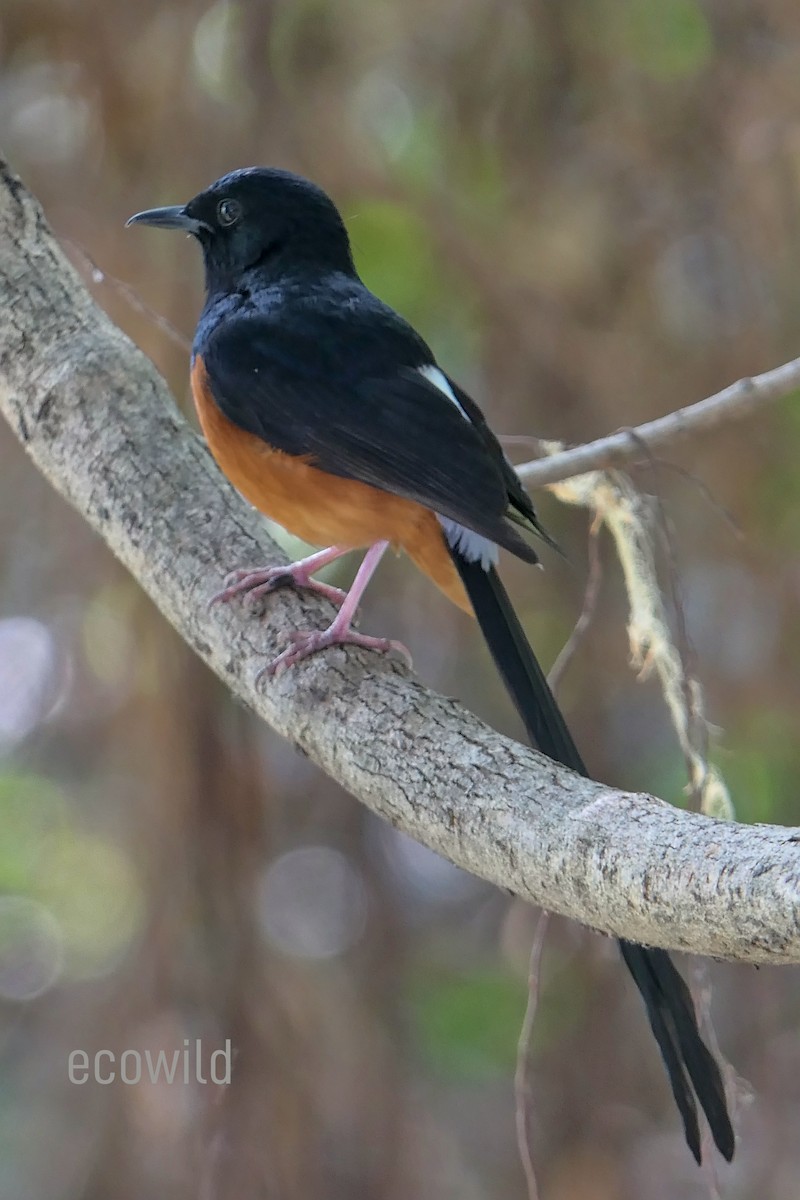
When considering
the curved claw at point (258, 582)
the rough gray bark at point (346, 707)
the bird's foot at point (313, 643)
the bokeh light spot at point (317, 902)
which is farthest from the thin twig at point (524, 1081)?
the bokeh light spot at point (317, 902)

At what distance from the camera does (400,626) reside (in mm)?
4730

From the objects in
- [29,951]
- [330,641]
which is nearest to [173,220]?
[330,641]

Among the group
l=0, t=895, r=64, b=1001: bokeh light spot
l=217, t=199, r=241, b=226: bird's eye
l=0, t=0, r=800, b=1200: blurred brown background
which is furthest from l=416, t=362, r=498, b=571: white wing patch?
l=0, t=895, r=64, b=1001: bokeh light spot

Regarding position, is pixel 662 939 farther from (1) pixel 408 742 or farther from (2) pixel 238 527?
(2) pixel 238 527

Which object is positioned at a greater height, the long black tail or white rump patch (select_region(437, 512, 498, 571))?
white rump patch (select_region(437, 512, 498, 571))

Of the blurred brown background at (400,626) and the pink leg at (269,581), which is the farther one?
the blurred brown background at (400,626)

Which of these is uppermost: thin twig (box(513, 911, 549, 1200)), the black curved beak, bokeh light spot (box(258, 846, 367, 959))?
the black curved beak

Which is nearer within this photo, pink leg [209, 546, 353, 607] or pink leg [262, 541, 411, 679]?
pink leg [262, 541, 411, 679]

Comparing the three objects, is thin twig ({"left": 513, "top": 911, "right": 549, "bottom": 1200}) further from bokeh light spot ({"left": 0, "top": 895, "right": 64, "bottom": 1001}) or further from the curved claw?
bokeh light spot ({"left": 0, "top": 895, "right": 64, "bottom": 1001})

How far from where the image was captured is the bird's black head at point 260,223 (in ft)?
10.5

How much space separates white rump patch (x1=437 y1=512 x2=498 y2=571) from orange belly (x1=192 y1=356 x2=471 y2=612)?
0.03m

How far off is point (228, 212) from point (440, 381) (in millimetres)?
744

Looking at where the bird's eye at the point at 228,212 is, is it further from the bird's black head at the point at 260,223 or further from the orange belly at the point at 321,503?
the orange belly at the point at 321,503

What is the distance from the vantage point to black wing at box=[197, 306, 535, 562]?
2607 millimetres
